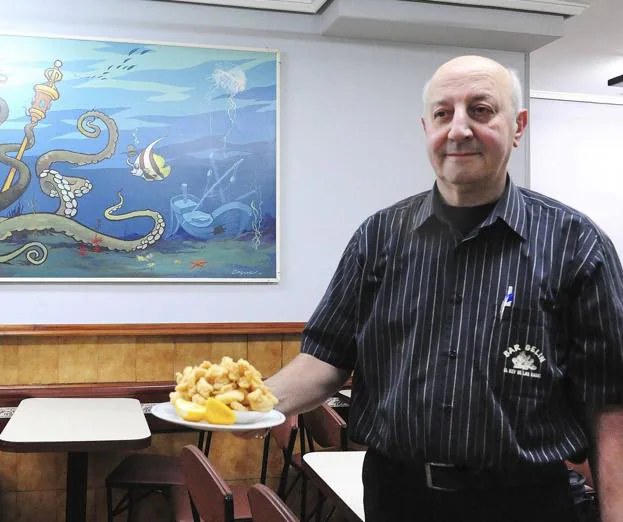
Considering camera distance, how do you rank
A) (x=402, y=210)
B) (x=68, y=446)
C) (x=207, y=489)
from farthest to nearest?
(x=68, y=446), (x=207, y=489), (x=402, y=210)

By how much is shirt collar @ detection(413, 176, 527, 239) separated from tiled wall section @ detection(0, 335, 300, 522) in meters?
3.06

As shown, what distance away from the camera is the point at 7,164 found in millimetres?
4348

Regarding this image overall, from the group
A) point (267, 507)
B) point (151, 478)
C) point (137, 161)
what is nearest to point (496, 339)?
point (267, 507)

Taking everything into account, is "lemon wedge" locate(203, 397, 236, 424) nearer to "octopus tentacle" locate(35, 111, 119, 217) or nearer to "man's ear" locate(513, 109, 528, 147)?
"man's ear" locate(513, 109, 528, 147)

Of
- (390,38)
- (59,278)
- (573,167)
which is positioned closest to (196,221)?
(59,278)

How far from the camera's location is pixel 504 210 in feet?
5.23

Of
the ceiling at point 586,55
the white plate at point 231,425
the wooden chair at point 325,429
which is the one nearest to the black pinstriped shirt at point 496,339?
the white plate at point 231,425

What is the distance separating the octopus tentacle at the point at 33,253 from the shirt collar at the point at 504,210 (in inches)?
124

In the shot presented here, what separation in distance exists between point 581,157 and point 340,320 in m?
6.59

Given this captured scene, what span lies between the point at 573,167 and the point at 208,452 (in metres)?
4.87

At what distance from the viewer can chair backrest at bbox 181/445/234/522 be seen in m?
2.00

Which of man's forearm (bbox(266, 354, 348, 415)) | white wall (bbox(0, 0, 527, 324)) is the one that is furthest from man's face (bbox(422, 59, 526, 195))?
white wall (bbox(0, 0, 527, 324))
